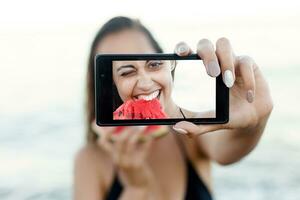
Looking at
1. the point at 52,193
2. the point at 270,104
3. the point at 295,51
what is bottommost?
the point at 52,193

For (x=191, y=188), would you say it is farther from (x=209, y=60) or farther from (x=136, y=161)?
(x=209, y=60)

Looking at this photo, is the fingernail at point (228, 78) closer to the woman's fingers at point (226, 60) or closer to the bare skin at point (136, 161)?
the woman's fingers at point (226, 60)

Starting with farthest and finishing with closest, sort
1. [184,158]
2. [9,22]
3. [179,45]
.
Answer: [9,22], [184,158], [179,45]

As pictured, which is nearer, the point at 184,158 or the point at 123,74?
the point at 123,74

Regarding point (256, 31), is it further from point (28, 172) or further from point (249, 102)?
point (249, 102)

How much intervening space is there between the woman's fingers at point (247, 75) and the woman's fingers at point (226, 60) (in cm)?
3

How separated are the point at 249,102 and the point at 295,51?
6.89ft

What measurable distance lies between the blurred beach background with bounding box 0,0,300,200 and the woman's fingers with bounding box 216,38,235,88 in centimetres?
162

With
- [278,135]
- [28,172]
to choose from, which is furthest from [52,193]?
[278,135]

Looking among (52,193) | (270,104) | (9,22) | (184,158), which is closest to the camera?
(270,104)

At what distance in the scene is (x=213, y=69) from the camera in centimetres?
69

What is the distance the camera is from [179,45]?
0.68 m

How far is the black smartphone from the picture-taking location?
69 cm

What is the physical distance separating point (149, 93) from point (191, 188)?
0.65 metres
